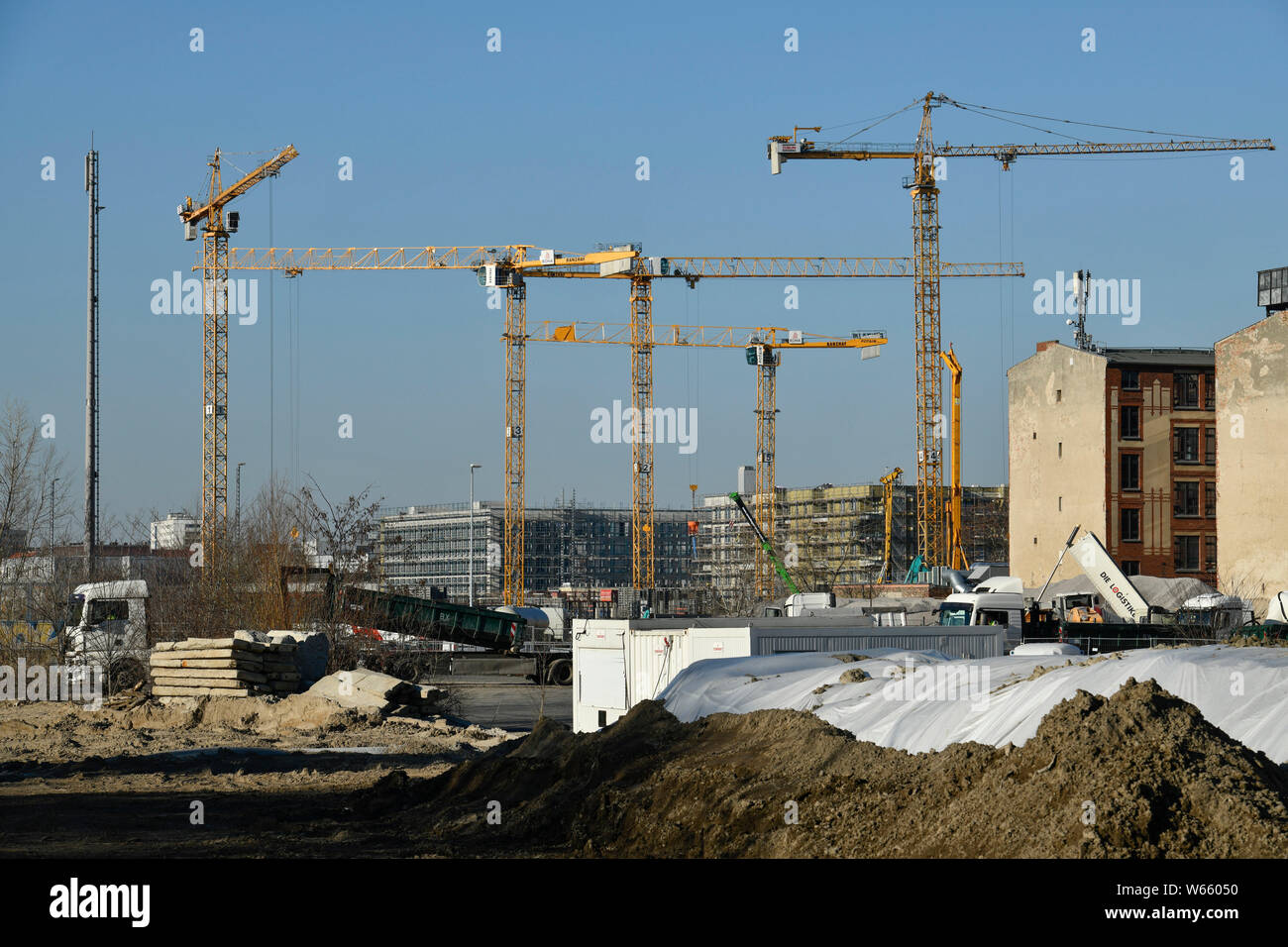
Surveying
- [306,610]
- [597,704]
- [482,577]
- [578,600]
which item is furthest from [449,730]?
[482,577]

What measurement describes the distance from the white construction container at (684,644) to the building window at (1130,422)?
47.6 m

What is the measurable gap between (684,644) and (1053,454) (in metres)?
53.9

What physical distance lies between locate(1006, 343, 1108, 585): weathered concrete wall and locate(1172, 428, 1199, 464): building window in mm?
4447

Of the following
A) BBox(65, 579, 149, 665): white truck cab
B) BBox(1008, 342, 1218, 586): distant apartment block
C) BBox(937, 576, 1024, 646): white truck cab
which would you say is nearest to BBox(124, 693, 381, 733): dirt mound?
BBox(65, 579, 149, 665): white truck cab

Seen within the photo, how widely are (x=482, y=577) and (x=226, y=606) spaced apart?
115 meters

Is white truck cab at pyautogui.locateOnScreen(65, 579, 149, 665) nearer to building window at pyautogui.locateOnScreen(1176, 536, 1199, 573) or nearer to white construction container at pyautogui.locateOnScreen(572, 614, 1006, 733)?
white construction container at pyautogui.locateOnScreen(572, 614, 1006, 733)

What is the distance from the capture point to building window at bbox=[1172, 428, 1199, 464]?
7119 centimetres

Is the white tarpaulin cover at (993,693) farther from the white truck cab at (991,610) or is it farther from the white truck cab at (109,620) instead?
the white truck cab at (109,620)

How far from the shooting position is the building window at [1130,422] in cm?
7044

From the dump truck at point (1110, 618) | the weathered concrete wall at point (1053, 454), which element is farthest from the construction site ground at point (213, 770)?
the weathered concrete wall at point (1053, 454)

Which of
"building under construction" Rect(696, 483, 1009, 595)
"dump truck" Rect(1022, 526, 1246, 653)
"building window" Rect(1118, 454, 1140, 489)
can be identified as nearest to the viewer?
"dump truck" Rect(1022, 526, 1246, 653)

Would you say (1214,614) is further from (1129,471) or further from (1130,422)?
(1130,422)
